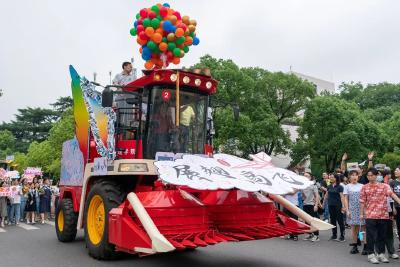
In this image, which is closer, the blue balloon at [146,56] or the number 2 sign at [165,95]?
the number 2 sign at [165,95]

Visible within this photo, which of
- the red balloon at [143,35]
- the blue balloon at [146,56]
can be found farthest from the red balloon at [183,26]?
the blue balloon at [146,56]

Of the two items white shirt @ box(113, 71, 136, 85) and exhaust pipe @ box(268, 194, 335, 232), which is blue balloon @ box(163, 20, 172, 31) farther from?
exhaust pipe @ box(268, 194, 335, 232)

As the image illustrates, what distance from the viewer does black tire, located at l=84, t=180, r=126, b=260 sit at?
7.12 m

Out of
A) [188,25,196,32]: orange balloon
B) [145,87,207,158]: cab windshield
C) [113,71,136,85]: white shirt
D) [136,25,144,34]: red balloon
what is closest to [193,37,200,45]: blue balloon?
[188,25,196,32]: orange balloon

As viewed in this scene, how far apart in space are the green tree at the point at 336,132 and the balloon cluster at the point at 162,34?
24136 mm

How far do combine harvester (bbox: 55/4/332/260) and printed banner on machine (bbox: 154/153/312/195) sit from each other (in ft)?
0.05

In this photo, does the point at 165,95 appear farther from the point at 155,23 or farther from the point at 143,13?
the point at 143,13

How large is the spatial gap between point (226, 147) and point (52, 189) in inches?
546

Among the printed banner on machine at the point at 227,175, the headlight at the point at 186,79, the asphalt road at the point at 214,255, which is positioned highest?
the headlight at the point at 186,79

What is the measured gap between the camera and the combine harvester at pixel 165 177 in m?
6.11

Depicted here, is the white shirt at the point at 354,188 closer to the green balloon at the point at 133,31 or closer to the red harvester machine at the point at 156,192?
the red harvester machine at the point at 156,192

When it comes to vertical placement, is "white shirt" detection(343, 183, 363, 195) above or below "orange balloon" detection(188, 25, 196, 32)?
below

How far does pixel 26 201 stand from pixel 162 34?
1024cm

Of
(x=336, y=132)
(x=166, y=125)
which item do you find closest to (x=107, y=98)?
(x=166, y=125)
